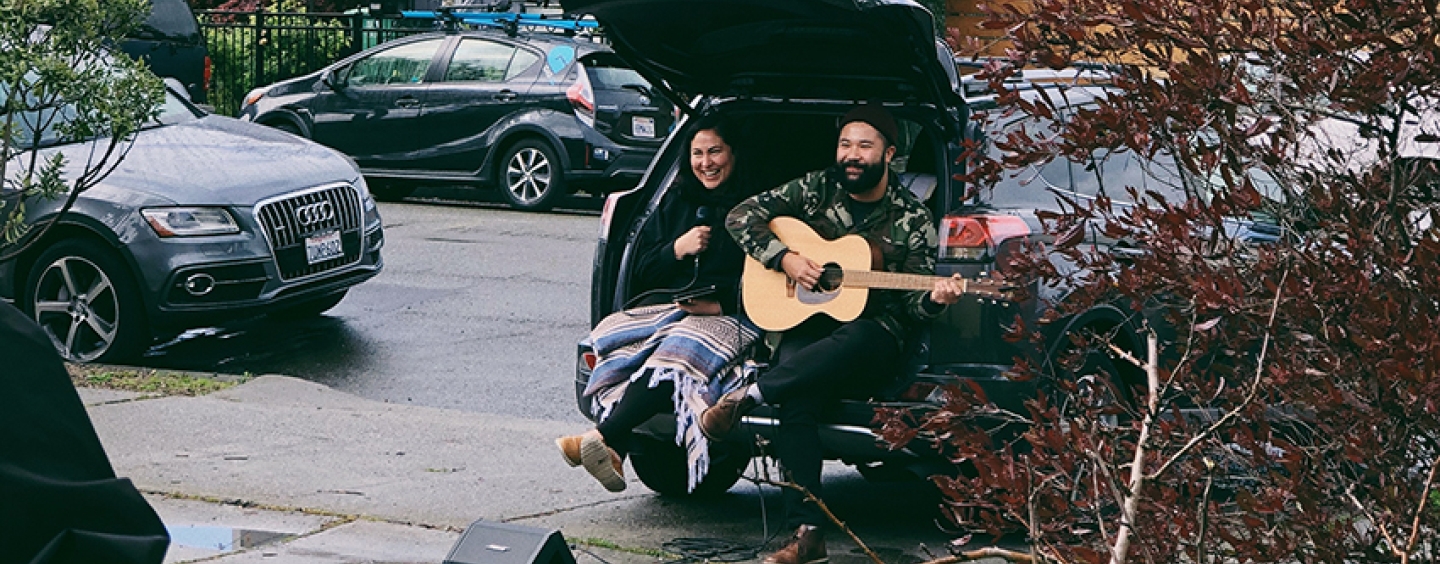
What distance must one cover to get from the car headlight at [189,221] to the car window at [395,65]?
7566 mm

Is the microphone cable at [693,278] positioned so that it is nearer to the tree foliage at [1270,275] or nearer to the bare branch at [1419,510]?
the tree foliage at [1270,275]

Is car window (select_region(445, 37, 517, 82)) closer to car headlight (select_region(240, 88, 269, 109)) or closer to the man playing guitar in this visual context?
car headlight (select_region(240, 88, 269, 109))

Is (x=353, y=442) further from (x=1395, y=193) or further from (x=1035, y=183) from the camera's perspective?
(x=1395, y=193)

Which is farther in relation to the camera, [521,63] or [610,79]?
[521,63]

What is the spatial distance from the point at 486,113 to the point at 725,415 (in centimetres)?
1080

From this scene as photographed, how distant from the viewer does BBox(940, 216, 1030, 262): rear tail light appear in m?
6.30

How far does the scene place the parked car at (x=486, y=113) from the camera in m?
16.6

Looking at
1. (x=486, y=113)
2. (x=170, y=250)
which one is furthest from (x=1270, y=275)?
(x=486, y=113)

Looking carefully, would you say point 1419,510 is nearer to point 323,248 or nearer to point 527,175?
point 323,248

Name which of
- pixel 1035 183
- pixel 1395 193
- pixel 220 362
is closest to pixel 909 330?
pixel 1035 183

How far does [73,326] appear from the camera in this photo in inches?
395

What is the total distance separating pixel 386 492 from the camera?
23.5 feet

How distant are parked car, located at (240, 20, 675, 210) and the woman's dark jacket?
932 centimetres

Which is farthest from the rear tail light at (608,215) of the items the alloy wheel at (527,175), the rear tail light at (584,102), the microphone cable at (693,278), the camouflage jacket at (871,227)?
the alloy wheel at (527,175)
